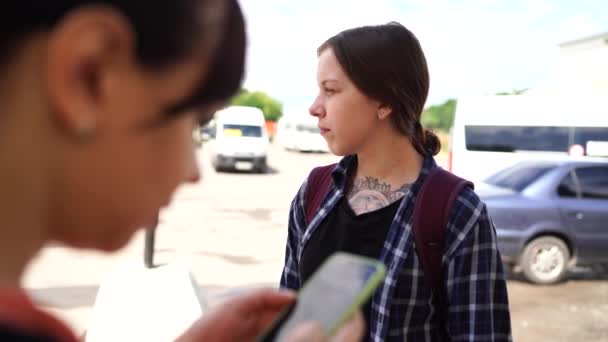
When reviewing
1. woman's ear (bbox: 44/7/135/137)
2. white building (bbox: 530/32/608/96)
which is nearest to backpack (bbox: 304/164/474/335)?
woman's ear (bbox: 44/7/135/137)

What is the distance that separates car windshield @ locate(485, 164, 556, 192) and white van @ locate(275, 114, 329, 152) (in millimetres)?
22762

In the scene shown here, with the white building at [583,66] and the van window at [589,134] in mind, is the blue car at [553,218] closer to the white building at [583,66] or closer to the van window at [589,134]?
the van window at [589,134]

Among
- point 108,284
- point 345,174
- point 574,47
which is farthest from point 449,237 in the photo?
point 574,47

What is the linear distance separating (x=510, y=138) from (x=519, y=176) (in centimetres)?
378

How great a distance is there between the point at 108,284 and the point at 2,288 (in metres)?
3.51

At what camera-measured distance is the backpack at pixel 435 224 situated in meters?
1.55

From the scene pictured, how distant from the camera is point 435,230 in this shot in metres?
1.55

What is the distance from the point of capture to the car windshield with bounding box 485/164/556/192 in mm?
7574

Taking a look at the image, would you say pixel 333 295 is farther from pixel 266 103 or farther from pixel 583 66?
pixel 266 103

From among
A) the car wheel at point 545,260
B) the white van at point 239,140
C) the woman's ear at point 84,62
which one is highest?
the woman's ear at point 84,62

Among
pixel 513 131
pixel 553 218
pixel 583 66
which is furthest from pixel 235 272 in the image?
pixel 583 66

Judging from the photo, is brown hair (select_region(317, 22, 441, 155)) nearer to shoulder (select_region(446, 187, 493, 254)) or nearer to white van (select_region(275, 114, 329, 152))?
shoulder (select_region(446, 187, 493, 254))

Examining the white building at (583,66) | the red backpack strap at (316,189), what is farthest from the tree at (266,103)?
the red backpack strap at (316,189)

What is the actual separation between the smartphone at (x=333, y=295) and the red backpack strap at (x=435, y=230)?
2.61 feet
